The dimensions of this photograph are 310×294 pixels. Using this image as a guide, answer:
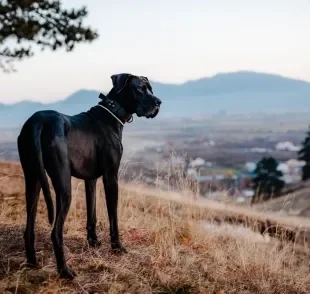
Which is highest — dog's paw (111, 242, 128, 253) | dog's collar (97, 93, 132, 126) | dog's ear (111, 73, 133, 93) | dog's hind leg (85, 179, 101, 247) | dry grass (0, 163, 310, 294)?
dog's ear (111, 73, 133, 93)

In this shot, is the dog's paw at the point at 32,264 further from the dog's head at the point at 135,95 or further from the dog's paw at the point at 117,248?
the dog's head at the point at 135,95

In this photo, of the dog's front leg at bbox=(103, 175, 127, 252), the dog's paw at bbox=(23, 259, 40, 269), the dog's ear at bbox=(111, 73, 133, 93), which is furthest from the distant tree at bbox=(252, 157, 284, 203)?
the dog's paw at bbox=(23, 259, 40, 269)

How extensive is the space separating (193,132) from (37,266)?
132 m

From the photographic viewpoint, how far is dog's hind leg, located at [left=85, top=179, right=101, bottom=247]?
4.79 metres

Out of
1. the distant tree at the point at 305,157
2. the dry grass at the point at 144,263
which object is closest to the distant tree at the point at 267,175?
the distant tree at the point at 305,157

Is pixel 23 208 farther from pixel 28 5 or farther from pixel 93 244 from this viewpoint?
pixel 28 5

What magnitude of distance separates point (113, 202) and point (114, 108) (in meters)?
0.80

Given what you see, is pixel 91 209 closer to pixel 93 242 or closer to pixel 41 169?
pixel 93 242

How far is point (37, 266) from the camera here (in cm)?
437

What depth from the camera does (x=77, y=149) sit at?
13.8ft

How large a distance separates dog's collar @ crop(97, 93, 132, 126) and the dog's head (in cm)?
5

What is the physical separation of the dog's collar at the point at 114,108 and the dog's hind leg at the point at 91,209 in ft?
2.01

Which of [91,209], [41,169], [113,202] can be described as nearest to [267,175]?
[91,209]

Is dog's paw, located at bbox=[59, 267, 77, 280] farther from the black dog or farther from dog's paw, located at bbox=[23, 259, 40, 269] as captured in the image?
dog's paw, located at bbox=[23, 259, 40, 269]
